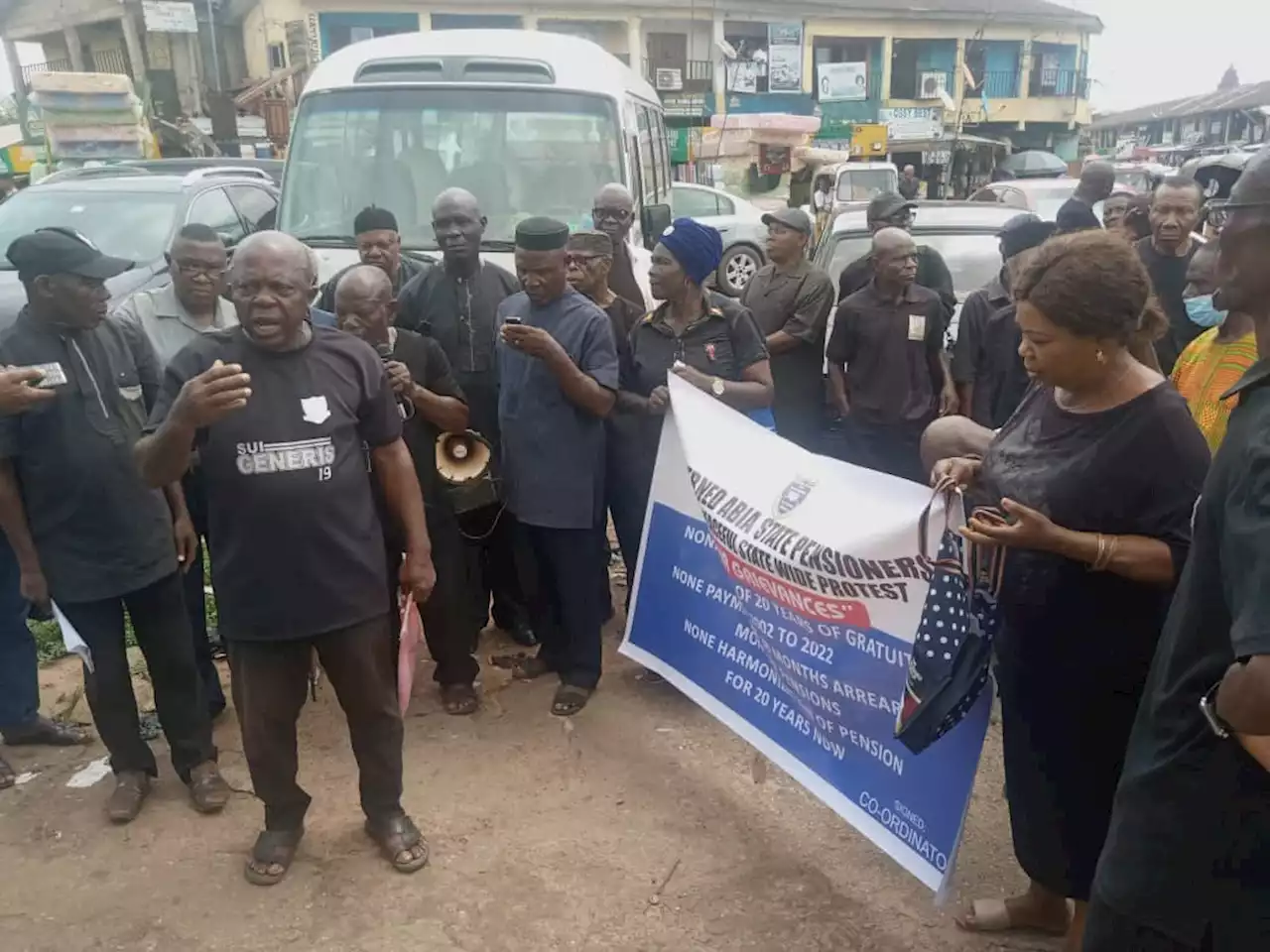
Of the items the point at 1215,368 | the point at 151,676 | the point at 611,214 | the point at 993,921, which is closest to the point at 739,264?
the point at 611,214

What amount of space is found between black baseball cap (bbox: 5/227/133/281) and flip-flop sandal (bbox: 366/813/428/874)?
77.2 inches

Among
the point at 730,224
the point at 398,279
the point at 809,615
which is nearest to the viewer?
the point at 809,615

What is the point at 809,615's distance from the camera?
3.03 meters

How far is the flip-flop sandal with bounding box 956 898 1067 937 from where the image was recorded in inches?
112

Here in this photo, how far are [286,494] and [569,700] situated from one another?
5.83 feet

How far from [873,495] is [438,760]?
6.71 ft

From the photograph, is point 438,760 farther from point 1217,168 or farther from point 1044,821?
point 1217,168

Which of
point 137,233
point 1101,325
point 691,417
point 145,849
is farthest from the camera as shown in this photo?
point 137,233

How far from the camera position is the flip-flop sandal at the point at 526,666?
4562mm

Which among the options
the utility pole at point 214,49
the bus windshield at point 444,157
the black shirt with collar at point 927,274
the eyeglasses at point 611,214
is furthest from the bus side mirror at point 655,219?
the utility pole at point 214,49

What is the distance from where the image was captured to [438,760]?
389cm

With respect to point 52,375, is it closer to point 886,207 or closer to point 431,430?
point 431,430

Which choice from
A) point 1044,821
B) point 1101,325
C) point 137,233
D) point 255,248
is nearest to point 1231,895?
point 1044,821

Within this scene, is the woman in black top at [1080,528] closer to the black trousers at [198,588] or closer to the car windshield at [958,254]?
the black trousers at [198,588]
